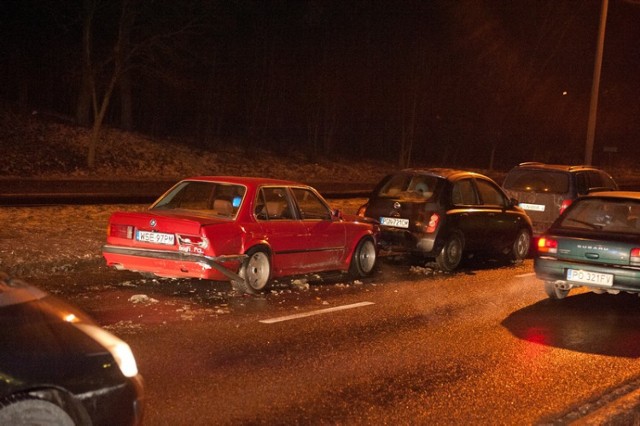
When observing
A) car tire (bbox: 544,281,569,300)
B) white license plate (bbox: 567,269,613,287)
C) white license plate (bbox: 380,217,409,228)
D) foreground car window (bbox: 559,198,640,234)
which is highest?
foreground car window (bbox: 559,198,640,234)

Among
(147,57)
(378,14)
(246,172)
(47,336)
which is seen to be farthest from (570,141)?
(47,336)

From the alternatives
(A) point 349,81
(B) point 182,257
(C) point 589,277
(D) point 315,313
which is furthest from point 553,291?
(A) point 349,81

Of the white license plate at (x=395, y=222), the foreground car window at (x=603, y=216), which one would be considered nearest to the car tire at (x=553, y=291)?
the foreground car window at (x=603, y=216)

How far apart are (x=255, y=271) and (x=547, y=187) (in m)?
8.42

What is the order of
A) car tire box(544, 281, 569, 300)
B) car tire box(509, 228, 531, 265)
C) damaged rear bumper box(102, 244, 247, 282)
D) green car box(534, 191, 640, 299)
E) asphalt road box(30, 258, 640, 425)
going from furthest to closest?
car tire box(509, 228, 531, 265)
car tire box(544, 281, 569, 300)
green car box(534, 191, 640, 299)
damaged rear bumper box(102, 244, 247, 282)
asphalt road box(30, 258, 640, 425)

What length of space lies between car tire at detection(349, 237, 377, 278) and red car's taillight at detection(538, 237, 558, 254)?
265 centimetres

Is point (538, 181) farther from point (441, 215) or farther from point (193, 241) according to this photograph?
point (193, 241)

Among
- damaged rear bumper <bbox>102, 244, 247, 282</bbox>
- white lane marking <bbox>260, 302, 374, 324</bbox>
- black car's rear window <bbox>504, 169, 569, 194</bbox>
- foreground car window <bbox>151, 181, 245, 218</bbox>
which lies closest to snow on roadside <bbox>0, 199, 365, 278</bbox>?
damaged rear bumper <bbox>102, 244, 247, 282</bbox>

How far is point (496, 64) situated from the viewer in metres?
49.8

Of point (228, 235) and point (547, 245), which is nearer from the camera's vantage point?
point (228, 235)

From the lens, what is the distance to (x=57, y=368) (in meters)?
3.68

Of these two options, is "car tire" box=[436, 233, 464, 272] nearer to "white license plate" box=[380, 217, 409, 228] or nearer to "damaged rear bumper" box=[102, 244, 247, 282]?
"white license plate" box=[380, 217, 409, 228]

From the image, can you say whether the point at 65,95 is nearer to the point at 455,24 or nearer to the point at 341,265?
the point at 455,24

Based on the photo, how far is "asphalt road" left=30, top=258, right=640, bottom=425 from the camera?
564cm
